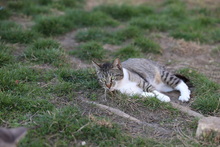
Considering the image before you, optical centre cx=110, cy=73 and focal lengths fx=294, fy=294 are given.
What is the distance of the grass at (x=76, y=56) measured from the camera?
357 centimetres

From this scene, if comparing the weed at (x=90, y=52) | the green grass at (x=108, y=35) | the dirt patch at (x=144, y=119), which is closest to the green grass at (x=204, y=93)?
the dirt patch at (x=144, y=119)

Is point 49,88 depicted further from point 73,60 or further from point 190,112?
point 190,112

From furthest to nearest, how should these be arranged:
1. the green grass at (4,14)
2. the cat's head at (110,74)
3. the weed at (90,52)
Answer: the green grass at (4,14), the weed at (90,52), the cat's head at (110,74)

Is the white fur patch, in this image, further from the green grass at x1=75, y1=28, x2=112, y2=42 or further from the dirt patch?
the green grass at x1=75, y1=28, x2=112, y2=42

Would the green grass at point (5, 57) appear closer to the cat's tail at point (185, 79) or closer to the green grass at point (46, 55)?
the green grass at point (46, 55)

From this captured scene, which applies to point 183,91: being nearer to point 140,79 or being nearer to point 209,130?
point 140,79

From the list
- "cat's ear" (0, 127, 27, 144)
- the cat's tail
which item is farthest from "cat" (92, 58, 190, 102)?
"cat's ear" (0, 127, 27, 144)

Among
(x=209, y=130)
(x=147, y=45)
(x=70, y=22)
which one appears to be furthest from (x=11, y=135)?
(x=70, y=22)

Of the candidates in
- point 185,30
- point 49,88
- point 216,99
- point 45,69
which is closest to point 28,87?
point 49,88

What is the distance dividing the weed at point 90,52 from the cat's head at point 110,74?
4.33ft

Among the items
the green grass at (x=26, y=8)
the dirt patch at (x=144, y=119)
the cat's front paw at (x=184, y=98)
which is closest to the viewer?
the dirt patch at (x=144, y=119)

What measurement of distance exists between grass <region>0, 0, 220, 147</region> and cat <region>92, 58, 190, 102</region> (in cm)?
24

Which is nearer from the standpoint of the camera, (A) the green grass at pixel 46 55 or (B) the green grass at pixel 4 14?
(A) the green grass at pixel 46 55

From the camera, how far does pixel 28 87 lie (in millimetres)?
4504
